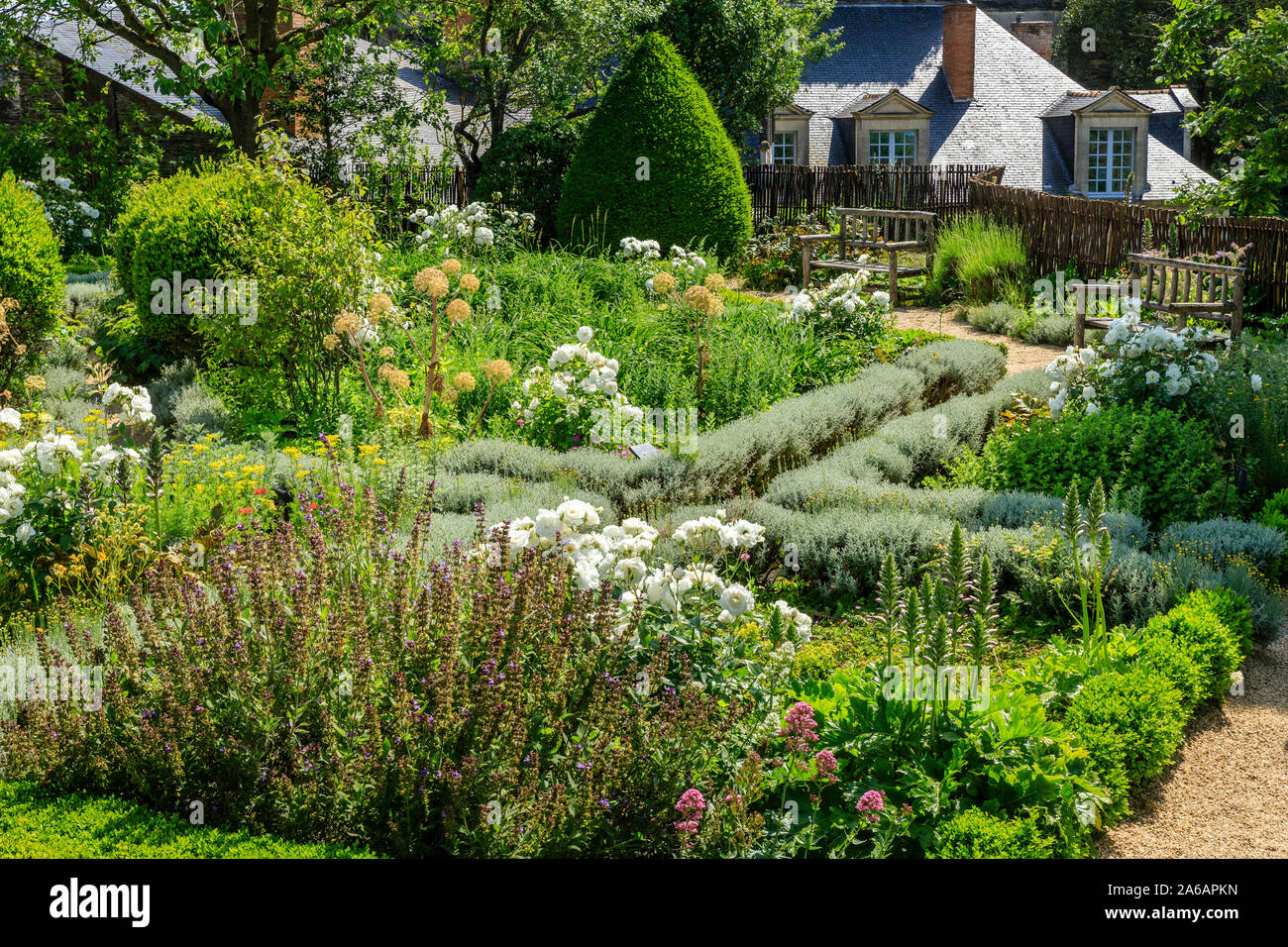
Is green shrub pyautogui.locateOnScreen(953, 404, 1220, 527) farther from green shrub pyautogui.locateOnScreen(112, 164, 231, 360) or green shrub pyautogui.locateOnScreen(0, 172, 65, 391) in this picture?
green shrub pyautogui.locateOnScreen(0, 172, 65, 391)

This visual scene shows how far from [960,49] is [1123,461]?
2135 centimetres

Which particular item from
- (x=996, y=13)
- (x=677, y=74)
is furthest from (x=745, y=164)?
(x=996, y=13)

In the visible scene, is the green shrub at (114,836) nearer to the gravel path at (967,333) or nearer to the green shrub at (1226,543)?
the green shrub at (1226,543)

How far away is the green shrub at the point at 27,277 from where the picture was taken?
31.2ft

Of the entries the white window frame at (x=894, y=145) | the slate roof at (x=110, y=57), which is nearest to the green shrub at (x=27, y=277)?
the slate roof at (x=110, y=57)

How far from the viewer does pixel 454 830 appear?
321cm

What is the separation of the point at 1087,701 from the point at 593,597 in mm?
1976

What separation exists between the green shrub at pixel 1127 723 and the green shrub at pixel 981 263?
10.3 meters

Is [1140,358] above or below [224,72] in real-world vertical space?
below

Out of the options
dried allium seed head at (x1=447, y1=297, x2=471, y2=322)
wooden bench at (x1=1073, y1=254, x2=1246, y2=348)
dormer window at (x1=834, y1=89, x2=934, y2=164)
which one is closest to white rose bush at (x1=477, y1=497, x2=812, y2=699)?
dried allium seed head at (x1=447, y1=297, x2=471, y2=322)

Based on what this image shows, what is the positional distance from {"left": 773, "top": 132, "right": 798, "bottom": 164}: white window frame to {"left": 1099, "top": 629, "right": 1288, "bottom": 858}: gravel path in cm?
2198

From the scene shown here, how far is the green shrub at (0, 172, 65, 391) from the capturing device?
950cm

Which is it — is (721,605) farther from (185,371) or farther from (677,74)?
(677,74)
